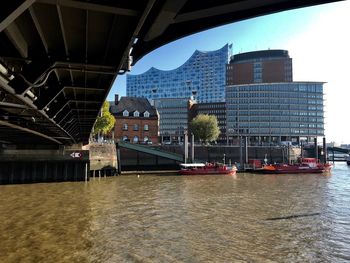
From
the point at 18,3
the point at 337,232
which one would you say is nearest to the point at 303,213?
the point at 337,232

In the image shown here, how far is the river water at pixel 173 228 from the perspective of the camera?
689 inches

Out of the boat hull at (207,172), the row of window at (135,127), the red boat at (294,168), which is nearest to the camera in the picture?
the boat hull at (207,172)

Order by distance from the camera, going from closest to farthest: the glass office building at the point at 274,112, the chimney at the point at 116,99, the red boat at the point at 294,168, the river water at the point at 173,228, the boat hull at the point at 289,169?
the river water at the point at 173,228
the boat hull at the point at 289,169
the red boat at the point at 294,168
the chimney at the point at 116,99
the glass office building at the point at 274,112

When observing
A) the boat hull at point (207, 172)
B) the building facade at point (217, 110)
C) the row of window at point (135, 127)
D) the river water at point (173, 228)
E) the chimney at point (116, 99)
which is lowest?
the river water at point (173, 228)

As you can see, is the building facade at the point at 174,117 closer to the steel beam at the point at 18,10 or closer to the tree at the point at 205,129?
the tree at the point at 205,129

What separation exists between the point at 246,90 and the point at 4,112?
172392 mm

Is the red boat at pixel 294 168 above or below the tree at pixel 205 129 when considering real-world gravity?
below

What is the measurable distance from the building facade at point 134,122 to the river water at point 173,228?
261 feet

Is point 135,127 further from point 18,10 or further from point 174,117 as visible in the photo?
point 18,10

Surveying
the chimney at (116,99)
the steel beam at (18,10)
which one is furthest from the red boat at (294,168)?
the steel beam at (18,10)

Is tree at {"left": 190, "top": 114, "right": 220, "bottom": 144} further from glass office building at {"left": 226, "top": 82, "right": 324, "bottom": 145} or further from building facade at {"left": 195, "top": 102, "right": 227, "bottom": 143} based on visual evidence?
building facade at {"left": 195, "top": 102, "right": 227, "bottom": 143}

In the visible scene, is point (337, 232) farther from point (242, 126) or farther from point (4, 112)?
point (242, 126)

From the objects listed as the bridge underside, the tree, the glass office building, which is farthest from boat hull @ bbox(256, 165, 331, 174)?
the glass office building

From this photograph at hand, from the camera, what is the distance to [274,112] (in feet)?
603
